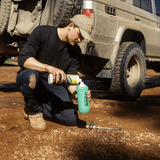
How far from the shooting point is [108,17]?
119 inches

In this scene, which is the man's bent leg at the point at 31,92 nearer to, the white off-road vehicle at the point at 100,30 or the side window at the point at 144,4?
the white off-road vehicle at the point at 100,30

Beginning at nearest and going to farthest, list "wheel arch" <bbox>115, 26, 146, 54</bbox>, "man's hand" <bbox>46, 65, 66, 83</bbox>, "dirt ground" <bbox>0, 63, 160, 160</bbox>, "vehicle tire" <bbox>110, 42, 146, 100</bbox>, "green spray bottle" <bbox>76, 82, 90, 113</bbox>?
"dirt ground" <bbox>0, 63, 160, 160</bbox>
"man's hand" <bbox>46, 65, 66, 83</bbox>
"green spray bottle" <bbox>76, 82, 90, 113</bbox>
"vehicle tire" <bbox>110, 42, 146, 100</bbox>
"wheel arch" <bbox>115, 26, 146, 54</bbox>

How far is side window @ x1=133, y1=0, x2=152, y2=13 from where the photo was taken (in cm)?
386

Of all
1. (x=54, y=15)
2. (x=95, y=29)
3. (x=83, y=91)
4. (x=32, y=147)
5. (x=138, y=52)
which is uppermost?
(x=54, y=15)

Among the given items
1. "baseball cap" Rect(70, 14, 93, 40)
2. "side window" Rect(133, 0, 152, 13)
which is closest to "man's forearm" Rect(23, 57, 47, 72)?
"baseball cap" Rect(70, 14, 93, 40)

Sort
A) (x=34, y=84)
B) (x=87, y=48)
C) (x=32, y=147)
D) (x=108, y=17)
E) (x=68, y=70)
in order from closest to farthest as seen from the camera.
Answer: (x=32, y=147), (x=34, y=84), (x=68, y=70), (x=87, y=48), (x=108, y=17)

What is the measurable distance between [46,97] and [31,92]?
434mm

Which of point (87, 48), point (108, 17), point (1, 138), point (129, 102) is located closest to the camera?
point (1, 138)

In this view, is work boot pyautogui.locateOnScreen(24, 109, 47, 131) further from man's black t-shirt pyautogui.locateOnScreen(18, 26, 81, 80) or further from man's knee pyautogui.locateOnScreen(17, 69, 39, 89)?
man's black t-shirt pyautogui.locateOnScreen(18, 26, 81, 80)

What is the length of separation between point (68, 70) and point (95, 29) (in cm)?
72

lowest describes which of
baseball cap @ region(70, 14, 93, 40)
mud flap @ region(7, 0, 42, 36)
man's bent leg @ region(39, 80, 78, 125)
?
man's bent leg @ region(39, 80, 78, 125)

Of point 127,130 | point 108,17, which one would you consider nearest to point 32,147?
point 127,130

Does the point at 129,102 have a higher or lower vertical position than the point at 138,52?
lower

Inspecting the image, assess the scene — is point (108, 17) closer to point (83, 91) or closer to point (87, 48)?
point (87, 48)
